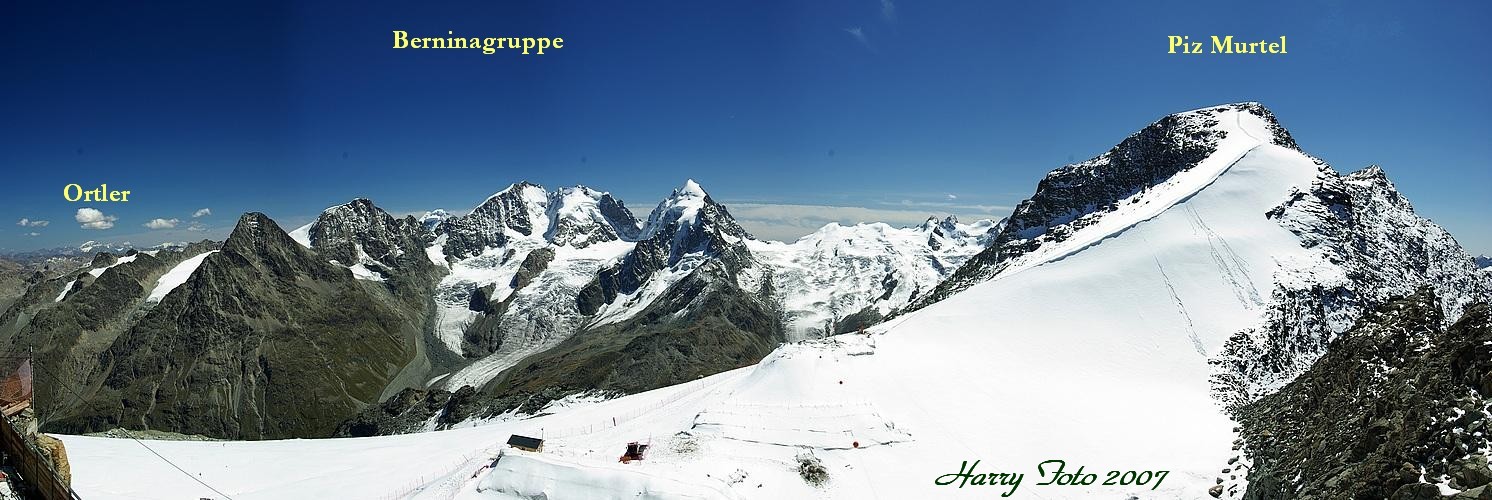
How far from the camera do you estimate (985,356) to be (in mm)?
55719

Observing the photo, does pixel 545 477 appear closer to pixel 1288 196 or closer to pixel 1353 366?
pixel 1353 366

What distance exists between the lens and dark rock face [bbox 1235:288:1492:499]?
16891mm

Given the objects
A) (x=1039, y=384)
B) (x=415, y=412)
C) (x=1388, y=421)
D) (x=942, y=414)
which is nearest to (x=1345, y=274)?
(x=1039, y=384)

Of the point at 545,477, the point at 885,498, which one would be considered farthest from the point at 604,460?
the point at 885,498

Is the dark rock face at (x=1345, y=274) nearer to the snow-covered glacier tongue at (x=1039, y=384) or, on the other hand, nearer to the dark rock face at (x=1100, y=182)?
the snow-covered glacier tongue at (x=1039, y=384)

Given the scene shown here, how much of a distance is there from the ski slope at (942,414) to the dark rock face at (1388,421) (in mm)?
5429

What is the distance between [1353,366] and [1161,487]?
36.7 ft

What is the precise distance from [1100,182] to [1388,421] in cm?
10510

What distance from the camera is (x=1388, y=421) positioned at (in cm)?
1995

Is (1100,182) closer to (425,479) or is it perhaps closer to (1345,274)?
(1345,274)

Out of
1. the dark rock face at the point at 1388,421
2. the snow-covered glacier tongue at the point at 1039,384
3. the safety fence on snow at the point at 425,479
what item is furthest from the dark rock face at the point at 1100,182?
the safety fence on snow at the point at 425,479

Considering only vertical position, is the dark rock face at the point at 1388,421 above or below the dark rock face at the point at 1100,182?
below

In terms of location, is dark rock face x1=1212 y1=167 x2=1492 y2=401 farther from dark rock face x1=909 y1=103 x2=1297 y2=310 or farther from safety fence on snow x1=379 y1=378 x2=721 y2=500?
safety fence on snow x1=379 y1=378 x2=721 y2=500

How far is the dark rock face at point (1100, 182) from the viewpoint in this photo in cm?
10146
